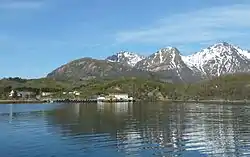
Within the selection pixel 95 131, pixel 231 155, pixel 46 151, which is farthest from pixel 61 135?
pixel 231 155

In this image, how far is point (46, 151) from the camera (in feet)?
147

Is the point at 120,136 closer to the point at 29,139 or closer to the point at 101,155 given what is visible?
the point at 29,139

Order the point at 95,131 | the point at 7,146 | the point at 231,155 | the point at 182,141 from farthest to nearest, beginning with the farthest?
the point at 95,131, the point at 182,141, the point at 7,146, the point at 231,155

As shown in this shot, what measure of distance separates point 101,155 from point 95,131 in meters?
22.2

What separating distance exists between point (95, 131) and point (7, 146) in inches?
687

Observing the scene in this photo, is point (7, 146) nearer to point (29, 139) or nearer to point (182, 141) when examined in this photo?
point (29, 139)

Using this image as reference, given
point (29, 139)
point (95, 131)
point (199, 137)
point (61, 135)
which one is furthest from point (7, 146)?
point (199, 137)

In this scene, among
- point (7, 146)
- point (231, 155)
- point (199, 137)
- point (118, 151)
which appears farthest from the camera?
point (199, 137)

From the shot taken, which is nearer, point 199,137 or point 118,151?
point 118,151

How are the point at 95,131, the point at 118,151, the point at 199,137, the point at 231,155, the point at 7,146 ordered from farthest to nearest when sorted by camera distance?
the point at 95,131 < the point at 199,137 < the point at 7,146 < the point at 118,151 < the point at 231,155

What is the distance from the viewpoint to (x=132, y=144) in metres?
49.6

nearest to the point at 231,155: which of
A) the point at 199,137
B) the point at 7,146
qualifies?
the point at 199,137

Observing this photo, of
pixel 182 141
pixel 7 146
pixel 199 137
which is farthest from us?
pixel 199 137

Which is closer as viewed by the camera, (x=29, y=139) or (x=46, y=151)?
(x=46, y=151)
